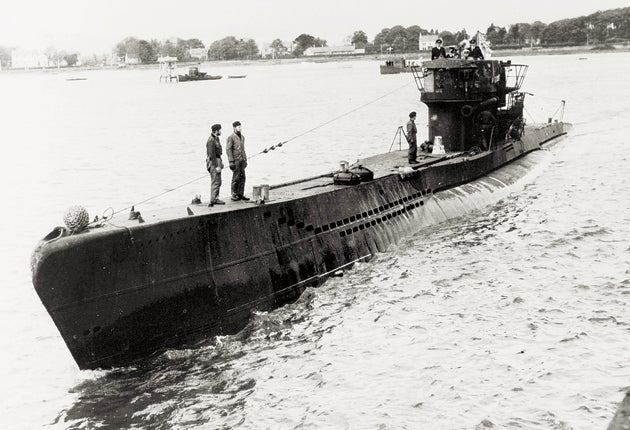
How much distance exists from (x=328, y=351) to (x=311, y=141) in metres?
34.1

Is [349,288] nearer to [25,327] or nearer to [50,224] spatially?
[25,327]

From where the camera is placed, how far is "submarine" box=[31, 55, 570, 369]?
11.4m

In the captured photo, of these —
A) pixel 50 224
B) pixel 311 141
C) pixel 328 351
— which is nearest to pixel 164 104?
pixel 311 141

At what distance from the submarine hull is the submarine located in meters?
0.02

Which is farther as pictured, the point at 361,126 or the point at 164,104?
the point at 164,104

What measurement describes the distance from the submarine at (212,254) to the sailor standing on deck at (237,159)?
20.0 inches

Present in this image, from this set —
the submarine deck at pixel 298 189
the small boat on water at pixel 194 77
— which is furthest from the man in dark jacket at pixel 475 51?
the small boat on water at pixel 194 77

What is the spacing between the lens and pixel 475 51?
25766mm

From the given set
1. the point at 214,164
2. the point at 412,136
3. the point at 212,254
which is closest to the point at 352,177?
the point at 412,136

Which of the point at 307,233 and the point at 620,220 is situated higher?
the point at 307,233

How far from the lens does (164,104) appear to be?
82375 mm

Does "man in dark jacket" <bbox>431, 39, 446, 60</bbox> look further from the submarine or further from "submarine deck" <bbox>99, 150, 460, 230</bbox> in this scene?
the submarine

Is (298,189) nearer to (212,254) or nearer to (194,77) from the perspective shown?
(212,254)

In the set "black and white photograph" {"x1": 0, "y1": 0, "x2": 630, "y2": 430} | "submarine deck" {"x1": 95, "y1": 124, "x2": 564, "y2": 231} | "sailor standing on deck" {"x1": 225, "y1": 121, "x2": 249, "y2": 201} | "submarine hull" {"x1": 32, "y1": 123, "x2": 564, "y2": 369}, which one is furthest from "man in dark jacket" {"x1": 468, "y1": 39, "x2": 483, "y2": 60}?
"sailor standing on deck" {"x1": 225, "y1": 121, "x2": 249, "y2": 201}
